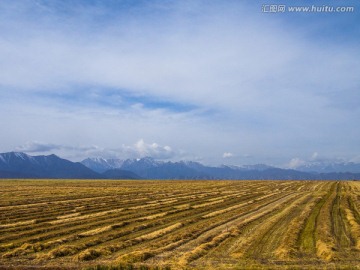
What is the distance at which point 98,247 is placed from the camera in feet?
74.7

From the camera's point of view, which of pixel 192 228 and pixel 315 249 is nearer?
pixel 315 249

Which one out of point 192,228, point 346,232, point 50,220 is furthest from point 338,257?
point 50,220

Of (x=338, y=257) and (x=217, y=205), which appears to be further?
(x=217, y=205)

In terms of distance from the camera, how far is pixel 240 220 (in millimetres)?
33656

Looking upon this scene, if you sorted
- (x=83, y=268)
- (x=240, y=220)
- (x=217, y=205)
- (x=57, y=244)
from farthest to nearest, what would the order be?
(x=217, y=205) < (x=240, y=220) < (x=57, y=244) < (x=83, y=268)

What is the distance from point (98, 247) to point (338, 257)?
13756 mm

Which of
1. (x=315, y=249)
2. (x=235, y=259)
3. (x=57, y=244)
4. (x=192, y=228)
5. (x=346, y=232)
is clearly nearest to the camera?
(x=235, y=259)

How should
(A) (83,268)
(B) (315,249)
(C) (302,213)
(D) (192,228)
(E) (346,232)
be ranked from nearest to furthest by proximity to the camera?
(A) (83,268)
(B) (315,249)
(E) (346,232)
(D) (192,228)
(C) (302,213)

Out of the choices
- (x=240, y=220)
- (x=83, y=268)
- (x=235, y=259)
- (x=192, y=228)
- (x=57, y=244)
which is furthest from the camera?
(x=240, y=220)

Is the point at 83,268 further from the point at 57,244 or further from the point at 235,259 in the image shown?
the point at 235,259

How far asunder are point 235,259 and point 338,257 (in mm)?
5548

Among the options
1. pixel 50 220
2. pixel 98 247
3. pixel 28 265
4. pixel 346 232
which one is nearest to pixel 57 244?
pixel 98 247

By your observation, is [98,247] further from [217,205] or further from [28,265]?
[217,205]

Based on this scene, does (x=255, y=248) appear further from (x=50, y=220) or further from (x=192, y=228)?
(x=50, y=220)
